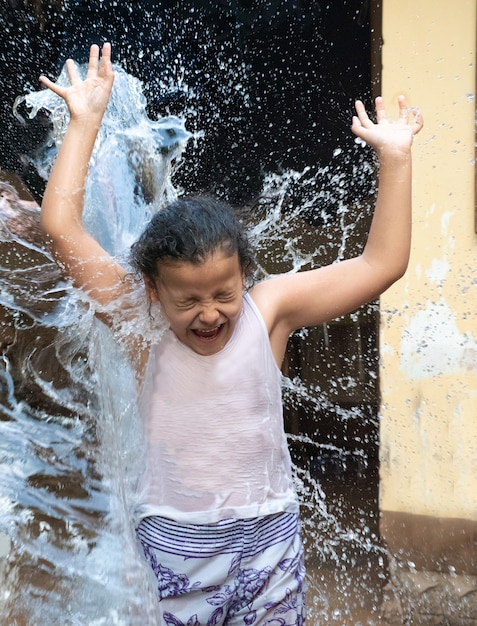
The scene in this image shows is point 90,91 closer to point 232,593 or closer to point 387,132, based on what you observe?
point 387,132

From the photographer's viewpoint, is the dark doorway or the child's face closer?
the child's face

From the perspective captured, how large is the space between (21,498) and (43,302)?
2.68 ft

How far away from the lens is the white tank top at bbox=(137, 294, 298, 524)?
1.48m

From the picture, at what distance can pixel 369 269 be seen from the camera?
5.06ft

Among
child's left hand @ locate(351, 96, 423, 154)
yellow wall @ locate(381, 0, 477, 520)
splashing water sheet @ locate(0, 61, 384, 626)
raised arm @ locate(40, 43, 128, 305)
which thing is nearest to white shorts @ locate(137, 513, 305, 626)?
splashing water sheet @ locate(0, 61, 384, 626)

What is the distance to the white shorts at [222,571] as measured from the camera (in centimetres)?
144

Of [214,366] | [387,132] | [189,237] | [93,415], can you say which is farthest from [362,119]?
[93,415]

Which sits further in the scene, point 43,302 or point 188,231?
point 43,302

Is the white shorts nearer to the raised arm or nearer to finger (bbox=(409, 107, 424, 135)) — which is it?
the raised arm

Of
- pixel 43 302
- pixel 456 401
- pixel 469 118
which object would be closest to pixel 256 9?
pixel 469 118

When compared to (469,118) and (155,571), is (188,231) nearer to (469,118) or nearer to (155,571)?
(155,571)

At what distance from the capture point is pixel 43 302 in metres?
3.00

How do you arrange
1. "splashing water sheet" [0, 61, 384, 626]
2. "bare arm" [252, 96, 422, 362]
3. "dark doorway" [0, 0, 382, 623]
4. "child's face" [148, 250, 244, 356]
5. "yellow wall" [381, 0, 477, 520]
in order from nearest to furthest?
1. "child's face" [148, 250, 244, 356]
2. "bare arm" [252, 96, 422, 362]
3. "splashing water sheet" [0, 61, 384, 626]
4. "yellow wall" [381, 0, 477, 520]
5. "dark doorway" [0, 0, 382, 623]

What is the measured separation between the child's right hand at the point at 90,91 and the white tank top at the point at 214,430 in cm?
47
